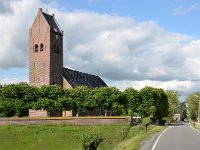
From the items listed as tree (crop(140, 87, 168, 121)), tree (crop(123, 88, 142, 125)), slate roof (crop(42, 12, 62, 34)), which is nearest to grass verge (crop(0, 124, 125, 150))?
tree (crop(123, 88, 142, 125))

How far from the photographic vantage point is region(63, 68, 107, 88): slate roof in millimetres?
103062

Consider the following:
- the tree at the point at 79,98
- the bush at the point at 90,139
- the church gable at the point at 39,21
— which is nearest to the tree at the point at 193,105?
the church gable at the point at 39,21

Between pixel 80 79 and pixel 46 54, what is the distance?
49.2 feet

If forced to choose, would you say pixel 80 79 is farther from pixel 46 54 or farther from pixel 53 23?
pixel 53 23

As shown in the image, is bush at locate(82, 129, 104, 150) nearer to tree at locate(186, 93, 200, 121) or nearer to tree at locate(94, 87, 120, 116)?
tree at locate(94, 87, 120, 116)

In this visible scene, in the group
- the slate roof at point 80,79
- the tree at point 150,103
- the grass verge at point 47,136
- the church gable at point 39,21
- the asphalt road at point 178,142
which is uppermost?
the church gable at point 39,21

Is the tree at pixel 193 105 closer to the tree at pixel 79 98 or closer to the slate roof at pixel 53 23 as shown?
the slate roof at pixel 53 23

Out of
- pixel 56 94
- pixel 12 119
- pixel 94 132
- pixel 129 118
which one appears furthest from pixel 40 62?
pixel 94 132

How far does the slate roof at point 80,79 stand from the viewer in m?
103

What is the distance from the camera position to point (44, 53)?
98625 millimetres

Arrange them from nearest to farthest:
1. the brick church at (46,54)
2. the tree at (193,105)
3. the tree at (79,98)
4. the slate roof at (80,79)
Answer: the tree at (79,98) < the brick church at (46,54) < the slate roof at (80,79) < the tree at (193,105)

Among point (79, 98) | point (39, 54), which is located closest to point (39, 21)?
point (39, 54)

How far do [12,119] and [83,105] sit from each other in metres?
13.5

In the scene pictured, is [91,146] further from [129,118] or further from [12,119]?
[12,119]
